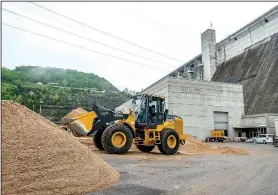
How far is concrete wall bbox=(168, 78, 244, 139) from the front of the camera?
159 ft

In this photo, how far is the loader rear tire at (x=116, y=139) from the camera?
1490cm

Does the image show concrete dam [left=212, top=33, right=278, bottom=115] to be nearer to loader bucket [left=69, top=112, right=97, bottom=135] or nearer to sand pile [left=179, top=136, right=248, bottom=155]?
sand pile [left=179, top=136, right=248, bottom=155]

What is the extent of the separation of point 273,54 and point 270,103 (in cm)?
1358

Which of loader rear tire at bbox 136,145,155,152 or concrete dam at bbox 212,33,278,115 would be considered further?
concrete dam at bbox 212,33,278,115

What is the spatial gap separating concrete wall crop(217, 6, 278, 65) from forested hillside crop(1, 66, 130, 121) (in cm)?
3641

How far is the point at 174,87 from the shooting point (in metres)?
48.3

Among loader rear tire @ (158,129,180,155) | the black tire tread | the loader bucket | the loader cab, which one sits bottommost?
the black tire tread

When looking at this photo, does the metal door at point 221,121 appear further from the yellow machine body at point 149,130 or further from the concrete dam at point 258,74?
the yellow machine body at point 149,130

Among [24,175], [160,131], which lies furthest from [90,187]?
[160,131]

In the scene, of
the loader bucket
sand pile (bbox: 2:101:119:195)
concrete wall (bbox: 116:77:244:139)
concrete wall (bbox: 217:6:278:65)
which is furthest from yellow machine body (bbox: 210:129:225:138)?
sand pile (bbox: 2:101:119:195)

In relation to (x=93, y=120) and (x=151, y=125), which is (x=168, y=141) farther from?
(x=93, y=120)

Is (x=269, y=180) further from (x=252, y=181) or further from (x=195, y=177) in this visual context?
(x=195, y=177)

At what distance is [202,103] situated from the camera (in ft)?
167

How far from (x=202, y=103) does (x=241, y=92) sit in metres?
10.5
